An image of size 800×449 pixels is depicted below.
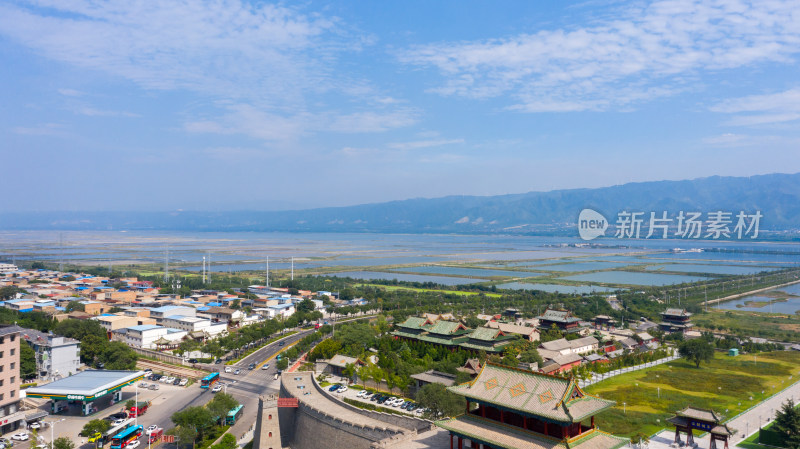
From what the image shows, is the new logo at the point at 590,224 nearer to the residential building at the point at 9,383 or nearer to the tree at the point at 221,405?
the tree at the point at 221,405

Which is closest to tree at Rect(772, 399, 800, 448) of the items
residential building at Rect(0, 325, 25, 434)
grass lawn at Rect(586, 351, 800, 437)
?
grass lawn at Rect(586, 351, 800, 437)

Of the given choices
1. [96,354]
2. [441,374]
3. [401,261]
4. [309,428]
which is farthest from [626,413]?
[401,261]

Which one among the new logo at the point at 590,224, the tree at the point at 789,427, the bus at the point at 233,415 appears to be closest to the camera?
the tree at the point at 789,427

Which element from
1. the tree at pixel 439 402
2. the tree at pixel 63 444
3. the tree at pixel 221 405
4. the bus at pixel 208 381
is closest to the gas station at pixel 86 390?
the bus at pixel 208 381

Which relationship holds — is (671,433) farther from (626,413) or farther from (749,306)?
(749,306)

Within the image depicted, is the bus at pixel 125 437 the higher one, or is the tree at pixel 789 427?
the tree at pixel 789 427
